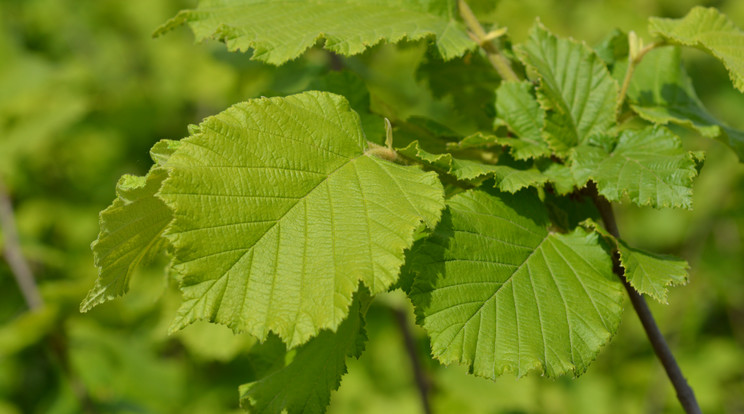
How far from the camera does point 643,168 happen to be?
1079 millimetres

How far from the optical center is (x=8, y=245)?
281 centimetres

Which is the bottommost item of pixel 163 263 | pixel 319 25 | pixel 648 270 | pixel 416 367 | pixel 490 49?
pixel 163 263

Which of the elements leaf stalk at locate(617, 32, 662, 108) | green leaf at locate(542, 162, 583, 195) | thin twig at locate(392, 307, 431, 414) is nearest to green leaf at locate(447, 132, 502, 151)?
green leaf at locate(542, 162, 583, 195)

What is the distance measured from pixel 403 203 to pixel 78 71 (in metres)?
3.32

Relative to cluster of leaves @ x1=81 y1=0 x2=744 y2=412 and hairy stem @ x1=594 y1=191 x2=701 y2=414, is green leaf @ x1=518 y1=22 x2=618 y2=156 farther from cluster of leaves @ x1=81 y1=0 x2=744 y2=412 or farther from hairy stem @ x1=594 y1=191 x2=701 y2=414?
hairy stem @ x1=594 y1=191 x2=701 y2=414

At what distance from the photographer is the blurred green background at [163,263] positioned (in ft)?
8.57

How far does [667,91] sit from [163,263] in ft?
12.0

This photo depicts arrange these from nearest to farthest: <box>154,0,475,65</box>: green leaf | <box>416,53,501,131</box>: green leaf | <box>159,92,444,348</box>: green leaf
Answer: <box>159,92,444,348</box>: green leaf < <box>154,0,475,65</box>: green leaf < <box>416,53,501,131</box>: green leaf

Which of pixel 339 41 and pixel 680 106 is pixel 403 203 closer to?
pixel 339 41

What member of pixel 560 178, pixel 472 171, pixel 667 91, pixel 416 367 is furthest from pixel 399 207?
pixel 416 367

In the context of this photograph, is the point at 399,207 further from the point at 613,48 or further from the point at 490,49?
the point at 613,48

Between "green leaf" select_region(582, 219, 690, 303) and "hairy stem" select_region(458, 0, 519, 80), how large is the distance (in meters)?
0.38

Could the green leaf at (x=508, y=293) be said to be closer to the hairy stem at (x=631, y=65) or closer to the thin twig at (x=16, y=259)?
the hairy stem at (x=631, y=65)

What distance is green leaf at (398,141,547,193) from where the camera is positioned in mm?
1003
